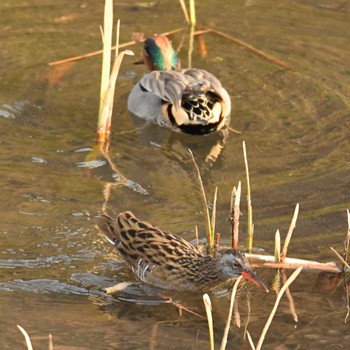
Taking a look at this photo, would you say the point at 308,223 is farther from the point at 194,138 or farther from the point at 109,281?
the point at 194,138

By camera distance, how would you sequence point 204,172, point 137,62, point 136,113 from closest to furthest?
1. point 204,172
2. point 136,113
3. point 137,62

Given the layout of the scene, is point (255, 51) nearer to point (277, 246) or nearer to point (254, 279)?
point (277, 246)

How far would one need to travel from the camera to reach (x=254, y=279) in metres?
6.55

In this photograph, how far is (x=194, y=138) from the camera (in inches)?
404

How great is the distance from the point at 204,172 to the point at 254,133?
94 centimetres

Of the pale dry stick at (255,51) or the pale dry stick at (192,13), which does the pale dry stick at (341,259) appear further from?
the pale dry stick at (192,13)

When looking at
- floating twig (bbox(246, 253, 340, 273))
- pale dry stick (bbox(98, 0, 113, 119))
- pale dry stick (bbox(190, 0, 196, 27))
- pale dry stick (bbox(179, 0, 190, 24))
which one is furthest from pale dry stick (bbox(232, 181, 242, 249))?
pale dry stick (bbox(179, 0, 190, 24))

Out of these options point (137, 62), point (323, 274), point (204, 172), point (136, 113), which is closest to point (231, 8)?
point (137, 62)

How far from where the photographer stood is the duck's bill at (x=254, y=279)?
21.2 feet

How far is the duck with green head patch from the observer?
1017 centimetres

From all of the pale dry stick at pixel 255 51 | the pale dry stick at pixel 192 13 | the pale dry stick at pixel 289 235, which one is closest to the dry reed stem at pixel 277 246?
the pale dry stick at pixel 289 235

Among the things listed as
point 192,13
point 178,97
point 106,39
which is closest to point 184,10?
point 192,13

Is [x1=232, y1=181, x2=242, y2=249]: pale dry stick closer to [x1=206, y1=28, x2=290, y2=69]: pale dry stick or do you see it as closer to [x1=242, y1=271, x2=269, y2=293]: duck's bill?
[x1=242, y1=271, x2=269, y2=293]: duck's bill

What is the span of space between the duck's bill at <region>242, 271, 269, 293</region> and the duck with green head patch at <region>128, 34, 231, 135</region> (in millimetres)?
3645
